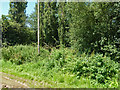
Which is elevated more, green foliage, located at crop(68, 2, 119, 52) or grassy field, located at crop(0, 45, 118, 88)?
green foliage, located at crop(68, 2, 119, 52)

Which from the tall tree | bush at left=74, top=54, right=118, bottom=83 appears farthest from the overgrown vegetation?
the tall tree

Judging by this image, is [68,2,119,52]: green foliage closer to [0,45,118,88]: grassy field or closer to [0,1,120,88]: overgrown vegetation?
[0,1,120,88]: overgrown vegetation

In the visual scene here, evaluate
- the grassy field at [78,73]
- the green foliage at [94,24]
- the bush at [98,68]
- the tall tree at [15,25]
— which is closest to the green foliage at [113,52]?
the green foliage at [94,24]

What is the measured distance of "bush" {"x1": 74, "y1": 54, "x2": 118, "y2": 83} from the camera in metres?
3.78

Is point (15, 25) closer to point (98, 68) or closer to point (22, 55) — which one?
point (22, 55)

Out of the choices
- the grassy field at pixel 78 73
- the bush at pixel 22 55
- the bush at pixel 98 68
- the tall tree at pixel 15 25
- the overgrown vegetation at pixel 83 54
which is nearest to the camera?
the grassy field at pixel 78 73

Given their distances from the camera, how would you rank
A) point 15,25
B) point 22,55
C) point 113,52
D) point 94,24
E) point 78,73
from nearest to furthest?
1. point 78,73
2. point 113,52
3. point 94,24
4. point 22,55
5. point 15,25

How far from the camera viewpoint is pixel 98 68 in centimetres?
391

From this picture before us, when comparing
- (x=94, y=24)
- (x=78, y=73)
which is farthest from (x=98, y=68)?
(x=94, y=24)

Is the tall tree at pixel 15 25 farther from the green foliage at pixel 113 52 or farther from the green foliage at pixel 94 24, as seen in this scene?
the green foliage at pixel 113 52

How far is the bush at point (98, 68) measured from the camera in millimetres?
3777

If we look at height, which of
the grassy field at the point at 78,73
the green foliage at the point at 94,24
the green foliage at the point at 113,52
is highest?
the green foliage at the point at 94,24

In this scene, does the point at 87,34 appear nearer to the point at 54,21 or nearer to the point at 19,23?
the point at 54,21

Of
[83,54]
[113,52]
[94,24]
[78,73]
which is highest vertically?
[94,24]
